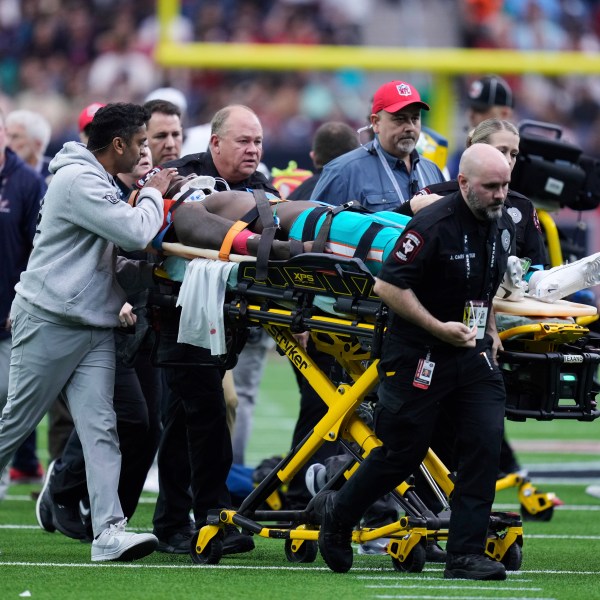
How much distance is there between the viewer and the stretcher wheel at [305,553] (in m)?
7.21

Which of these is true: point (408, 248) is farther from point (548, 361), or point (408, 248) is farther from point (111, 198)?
point (111, 198)

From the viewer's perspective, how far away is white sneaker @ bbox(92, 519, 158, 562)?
688 centimetres

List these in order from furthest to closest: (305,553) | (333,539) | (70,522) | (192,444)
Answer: (70,522) → (192,444) → (305,553) → (333,539)

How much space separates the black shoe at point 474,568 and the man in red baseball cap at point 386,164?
2.13 metres

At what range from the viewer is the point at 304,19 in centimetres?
2120

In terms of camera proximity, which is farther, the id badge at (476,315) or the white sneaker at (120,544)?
the white sneaker at (120,544)

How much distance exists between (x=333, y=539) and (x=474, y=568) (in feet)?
2.09

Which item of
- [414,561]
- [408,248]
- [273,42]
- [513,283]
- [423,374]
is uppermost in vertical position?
[273,42]

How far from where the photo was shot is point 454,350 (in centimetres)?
641

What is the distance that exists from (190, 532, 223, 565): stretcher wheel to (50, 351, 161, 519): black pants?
813mm

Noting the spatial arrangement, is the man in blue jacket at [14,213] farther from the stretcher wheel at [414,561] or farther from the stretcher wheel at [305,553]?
the stretcher wheel at [414,561]

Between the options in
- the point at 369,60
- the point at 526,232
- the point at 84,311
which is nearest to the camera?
the point at 84,311

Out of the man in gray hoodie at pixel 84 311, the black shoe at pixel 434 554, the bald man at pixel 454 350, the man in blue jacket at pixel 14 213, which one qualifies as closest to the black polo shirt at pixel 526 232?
the bald man at pixel 454 350

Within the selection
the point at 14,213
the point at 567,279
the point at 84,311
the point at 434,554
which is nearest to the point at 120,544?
the point at 84,311
